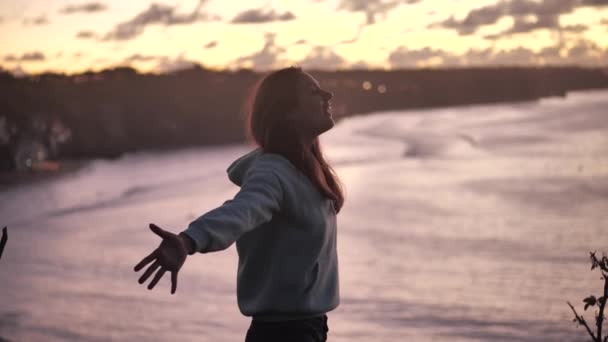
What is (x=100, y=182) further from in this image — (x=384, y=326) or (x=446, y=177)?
(x=384, y=326)

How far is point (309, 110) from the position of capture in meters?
3.02

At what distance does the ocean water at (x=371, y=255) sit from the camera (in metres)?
13.9

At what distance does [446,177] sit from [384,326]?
39.1m

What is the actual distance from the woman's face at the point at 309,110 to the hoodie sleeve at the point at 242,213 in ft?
0.62

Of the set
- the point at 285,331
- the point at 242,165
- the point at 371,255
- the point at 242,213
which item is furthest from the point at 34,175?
the point at 242,213

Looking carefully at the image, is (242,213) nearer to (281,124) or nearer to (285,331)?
(281,124)

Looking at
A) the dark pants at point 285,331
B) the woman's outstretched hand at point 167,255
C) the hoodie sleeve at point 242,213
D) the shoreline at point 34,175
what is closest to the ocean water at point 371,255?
the shoreline at point 34,175

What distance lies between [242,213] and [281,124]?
45cm

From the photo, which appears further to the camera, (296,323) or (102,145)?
(102,145)

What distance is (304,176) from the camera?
9.80 ft

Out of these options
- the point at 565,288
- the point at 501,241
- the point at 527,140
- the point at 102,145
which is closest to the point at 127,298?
the point at 565,288

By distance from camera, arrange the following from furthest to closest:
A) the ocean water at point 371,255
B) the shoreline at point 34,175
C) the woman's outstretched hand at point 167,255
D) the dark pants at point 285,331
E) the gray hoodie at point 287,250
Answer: the shoreline at point 34,175, the ocean water at point 371,255, the dark pants at point 285,331, the gray hoodie at point 287,250, the woman's outstretched hand at point 167,255

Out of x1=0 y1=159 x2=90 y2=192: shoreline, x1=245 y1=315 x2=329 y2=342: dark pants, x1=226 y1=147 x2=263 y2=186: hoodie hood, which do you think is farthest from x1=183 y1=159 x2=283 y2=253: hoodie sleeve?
x1=0 y1=159 x2=90 y2=192: shoreline

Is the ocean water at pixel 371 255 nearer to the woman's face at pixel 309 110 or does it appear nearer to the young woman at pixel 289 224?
the young woman at pixel 289 224
